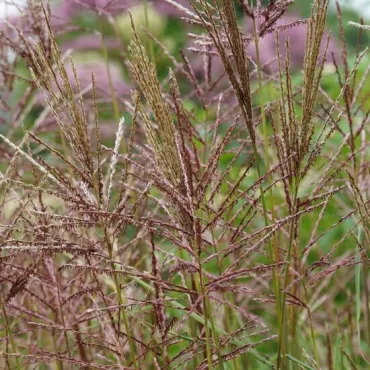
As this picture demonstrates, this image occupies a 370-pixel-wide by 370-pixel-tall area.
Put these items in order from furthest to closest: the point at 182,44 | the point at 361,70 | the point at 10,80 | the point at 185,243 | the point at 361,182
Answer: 1. the point at 182,44
2. the point at 361,70
3. the point at 10,80
4. the point at 361,182
5. the point at 185,243

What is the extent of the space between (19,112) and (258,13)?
0.75m

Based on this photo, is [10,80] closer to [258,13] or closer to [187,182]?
[258,13]

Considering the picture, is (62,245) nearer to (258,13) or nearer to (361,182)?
(258,13)

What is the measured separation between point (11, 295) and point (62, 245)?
0.18 meters

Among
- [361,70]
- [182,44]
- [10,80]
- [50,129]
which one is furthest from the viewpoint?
[182,44]

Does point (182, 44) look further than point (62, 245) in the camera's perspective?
Yes

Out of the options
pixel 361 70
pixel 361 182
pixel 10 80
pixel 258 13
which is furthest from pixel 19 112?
pixel 361 70

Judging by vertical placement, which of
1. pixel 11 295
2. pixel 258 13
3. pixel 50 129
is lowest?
pixel 11 295

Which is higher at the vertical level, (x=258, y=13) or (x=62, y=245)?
(x=258, y=13)

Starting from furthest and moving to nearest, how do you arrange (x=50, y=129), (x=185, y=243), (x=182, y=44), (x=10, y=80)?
1. (x=182, y=44)
2. (x=50, y=129)
3. (x=10, y=80)
4. (x=185, y=243)

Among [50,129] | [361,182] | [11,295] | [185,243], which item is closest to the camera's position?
[185,243]

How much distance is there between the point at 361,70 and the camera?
143 inches

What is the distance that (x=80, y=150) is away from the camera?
82 cm

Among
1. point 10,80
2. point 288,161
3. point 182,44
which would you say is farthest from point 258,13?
point 182,44
